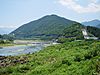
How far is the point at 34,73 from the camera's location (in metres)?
36.4

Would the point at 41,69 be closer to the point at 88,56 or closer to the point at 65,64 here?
the point at 65,64

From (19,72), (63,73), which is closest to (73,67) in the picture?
(63,73)

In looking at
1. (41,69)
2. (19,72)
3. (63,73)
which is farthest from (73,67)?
(19,72)

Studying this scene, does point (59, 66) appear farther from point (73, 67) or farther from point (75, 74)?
point (75, 74)

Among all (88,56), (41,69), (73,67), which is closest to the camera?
(73,67)

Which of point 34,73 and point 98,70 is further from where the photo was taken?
point 34,73

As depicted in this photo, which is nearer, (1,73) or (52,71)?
(52,71)

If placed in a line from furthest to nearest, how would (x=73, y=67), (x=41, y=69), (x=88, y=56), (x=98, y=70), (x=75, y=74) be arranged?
(x=88, y=56) < (x=41, y=69) < (x=73, y=67) < (x=75, y=74) < (x=98, y=70)

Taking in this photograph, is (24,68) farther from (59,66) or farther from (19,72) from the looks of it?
(59,66)

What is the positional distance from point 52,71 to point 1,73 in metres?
8.66

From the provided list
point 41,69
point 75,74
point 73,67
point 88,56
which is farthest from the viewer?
point 88,56

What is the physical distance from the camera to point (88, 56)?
137 ft

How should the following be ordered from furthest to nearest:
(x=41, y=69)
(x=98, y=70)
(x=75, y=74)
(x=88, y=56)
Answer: (x=88, y=56) < (x=41, y=69) < (x=75, y=74) < (x=98, y=70)

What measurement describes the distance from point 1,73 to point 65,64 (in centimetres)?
1024
